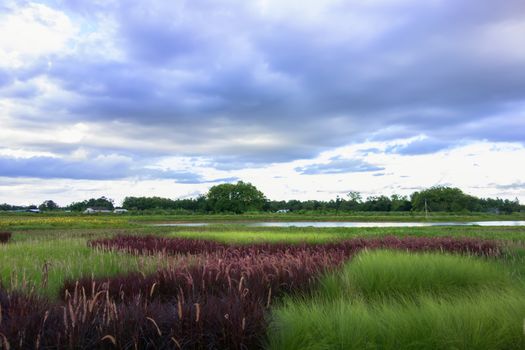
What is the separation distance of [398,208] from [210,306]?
113918mm

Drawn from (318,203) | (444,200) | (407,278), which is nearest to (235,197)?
(318,203)

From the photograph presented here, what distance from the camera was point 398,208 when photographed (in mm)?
111812

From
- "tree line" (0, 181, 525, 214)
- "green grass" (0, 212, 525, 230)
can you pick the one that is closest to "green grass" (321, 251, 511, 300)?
"green grass" (0, 212, 525, 230)

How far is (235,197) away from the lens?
326 feet

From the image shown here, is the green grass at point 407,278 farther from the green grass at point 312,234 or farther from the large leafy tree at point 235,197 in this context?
the large leafy tree at point 235,197

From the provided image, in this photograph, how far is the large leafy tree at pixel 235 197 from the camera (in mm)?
95562

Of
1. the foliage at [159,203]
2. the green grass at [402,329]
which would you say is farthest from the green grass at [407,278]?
the foliage at [159,203]

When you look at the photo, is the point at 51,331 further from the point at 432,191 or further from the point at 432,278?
the point at 432,191

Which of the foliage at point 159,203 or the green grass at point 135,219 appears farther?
the foliage at point 159,203

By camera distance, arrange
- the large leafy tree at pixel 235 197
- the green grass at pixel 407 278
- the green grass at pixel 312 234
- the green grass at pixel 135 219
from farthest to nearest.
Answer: the large leafy tree at pixel 235 197
the green grass at pixel 135 219
the green grass at pixel 312 234
the green grass at pixel 407 278

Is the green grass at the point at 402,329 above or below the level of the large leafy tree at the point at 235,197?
below

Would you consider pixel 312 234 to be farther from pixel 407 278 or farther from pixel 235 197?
pixel 235 197

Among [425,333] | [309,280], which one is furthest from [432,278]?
[425,333]

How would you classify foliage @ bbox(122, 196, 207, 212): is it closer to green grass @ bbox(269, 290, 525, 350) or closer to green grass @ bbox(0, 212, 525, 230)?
green grass @ bbox(0, 212, 525, 230)
